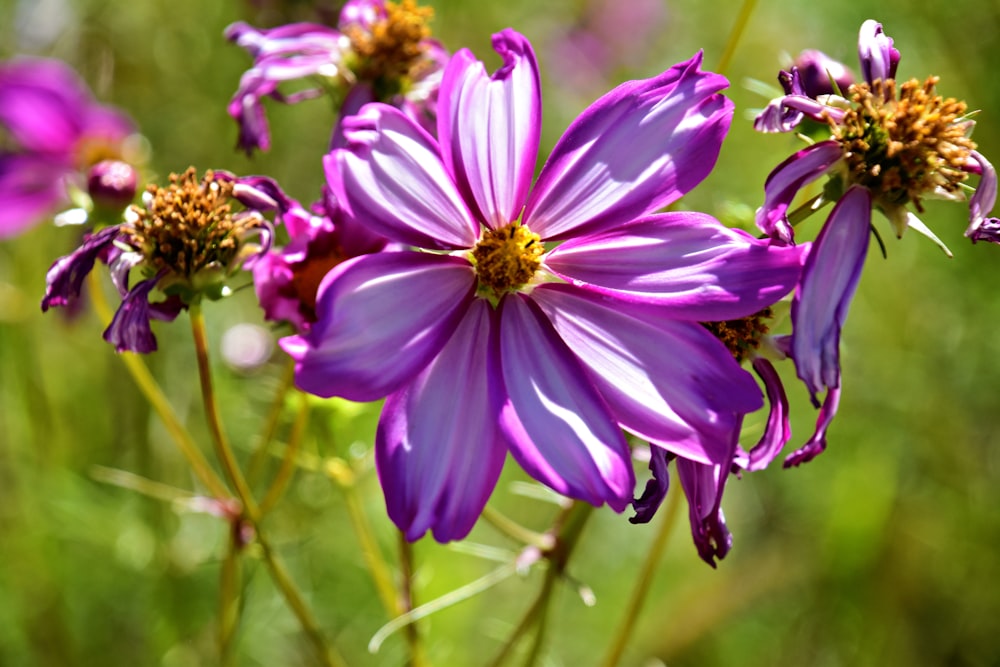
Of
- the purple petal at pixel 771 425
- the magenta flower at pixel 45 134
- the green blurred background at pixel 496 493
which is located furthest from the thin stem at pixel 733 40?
the magenta flower at pixel 45 134

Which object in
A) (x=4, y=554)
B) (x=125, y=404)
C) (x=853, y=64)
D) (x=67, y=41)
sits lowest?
(x=4, y=554)

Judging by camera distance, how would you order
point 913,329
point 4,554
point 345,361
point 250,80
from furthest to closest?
1. point 913,329
2. point 4,554
3. point 250,80
4. point 345,361

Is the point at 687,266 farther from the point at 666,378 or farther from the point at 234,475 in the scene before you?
the point at 234,475

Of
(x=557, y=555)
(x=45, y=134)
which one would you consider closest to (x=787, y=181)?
(x=557, y=555)

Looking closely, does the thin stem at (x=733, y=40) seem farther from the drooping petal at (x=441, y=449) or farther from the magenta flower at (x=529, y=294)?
the drooping petal at (x=441, y=449)

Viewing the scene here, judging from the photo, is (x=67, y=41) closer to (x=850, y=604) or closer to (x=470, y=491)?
(x=470, y=491)

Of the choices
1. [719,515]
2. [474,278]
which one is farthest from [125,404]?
[719,515]
